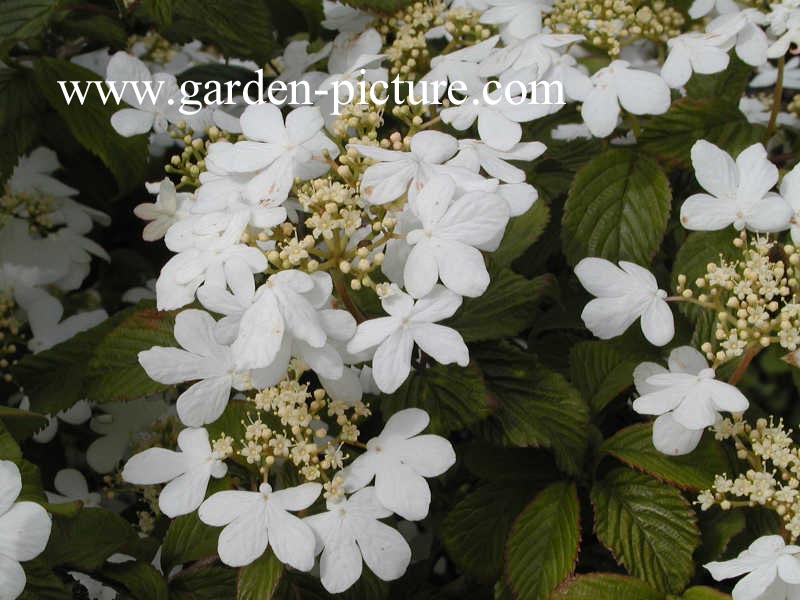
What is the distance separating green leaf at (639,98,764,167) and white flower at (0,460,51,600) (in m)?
0.78

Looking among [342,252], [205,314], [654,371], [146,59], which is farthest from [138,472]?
[146,59]

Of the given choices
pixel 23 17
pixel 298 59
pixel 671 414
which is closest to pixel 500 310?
pixel 671 414

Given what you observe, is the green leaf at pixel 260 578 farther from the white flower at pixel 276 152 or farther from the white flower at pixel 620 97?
the white flower at pixel 620 97

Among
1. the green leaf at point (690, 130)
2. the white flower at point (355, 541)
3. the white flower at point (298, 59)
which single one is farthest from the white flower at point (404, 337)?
the white flower at point (298, 59)

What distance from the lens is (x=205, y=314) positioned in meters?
0.92

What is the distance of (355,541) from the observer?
865 mm

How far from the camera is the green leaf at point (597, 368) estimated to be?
105 cm

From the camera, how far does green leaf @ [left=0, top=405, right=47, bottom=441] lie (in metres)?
0.93

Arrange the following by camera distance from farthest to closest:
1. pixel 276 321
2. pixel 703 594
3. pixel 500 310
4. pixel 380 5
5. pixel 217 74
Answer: pixel 217 74, pixel 380 5, pixel 500 310, pixel 703 594, pixel 276 321

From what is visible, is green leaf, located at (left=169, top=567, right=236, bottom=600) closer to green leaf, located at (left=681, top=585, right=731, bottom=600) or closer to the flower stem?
green leaf, located at (left=681, top=585, right=731, bottom=600)

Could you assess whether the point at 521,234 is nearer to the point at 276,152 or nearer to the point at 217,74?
the point at 276,152

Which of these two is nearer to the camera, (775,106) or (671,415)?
(671,415)

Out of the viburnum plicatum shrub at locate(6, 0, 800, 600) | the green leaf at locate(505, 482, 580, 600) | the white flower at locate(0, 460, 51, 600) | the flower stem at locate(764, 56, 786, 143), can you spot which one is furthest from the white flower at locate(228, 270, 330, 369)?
the flower stem at locate(764, 56, 786, 143)

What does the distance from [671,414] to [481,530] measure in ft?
0.85
